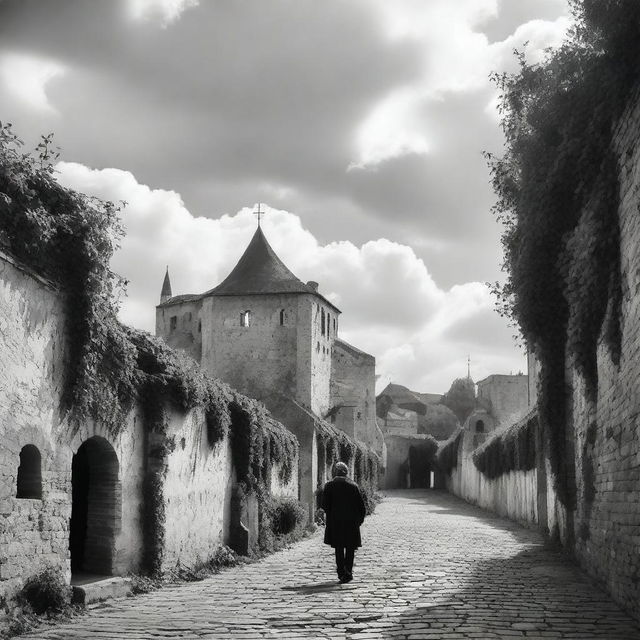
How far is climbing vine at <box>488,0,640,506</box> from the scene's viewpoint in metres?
10.8

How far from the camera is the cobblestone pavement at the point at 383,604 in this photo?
8.34 metres

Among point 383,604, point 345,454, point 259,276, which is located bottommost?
point 383,604

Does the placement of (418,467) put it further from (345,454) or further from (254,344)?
(345,454)

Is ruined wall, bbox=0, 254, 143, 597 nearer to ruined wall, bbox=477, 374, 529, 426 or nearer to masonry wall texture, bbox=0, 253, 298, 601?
masonry wall texture, bbox=0, 253, 298, 601

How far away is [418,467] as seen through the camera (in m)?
73.1

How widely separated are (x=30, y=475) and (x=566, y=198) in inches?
377

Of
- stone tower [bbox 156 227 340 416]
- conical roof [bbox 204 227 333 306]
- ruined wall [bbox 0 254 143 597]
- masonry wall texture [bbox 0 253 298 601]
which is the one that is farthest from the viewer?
conical roof [bbox 204 227 333 306]

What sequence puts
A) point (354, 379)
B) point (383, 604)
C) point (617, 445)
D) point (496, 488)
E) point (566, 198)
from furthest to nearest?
point (354, 379) → point (496, 488) → point (566, 198) → point (617, 445) → point (383, 604)

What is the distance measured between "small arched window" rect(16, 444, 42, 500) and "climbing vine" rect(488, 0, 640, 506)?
24.3 ft

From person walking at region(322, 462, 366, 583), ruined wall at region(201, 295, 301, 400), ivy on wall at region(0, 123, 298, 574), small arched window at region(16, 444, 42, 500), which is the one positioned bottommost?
person walking at region(322, 462, 366, 583)

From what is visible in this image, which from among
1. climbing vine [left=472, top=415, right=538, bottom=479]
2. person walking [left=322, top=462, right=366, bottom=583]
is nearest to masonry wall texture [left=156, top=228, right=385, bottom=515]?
climbing vine [left=472, top=415, right=538, bottom=479]

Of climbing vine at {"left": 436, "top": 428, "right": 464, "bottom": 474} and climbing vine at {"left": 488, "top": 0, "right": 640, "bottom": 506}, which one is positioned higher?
climbing vine at {"left": 488, "top": 0, "right": 640, "bottom": 506}

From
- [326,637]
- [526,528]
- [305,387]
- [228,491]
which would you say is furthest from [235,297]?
[326,637]

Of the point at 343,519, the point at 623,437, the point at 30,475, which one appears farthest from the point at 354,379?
the point at 30,475
